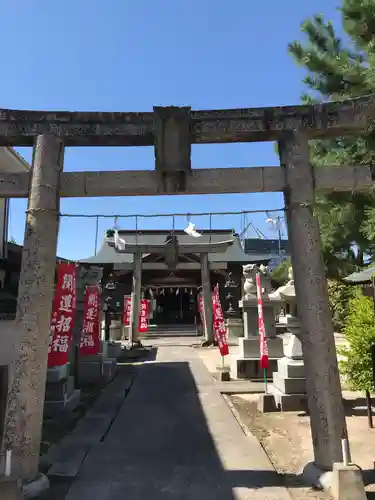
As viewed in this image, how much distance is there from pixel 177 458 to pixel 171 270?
24.5m

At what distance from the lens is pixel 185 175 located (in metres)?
5.91

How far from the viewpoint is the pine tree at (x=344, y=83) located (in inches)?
357

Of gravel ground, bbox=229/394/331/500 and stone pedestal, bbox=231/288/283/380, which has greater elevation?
stone pedestal, bbox=231/288/283/380

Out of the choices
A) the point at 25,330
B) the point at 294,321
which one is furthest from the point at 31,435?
the point at 294,321

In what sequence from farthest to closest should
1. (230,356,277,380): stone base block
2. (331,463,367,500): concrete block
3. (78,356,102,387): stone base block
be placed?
(230,356,277,380): stone base block
(78,356,102,387): stone base block
(331,463,367,500): concrete block

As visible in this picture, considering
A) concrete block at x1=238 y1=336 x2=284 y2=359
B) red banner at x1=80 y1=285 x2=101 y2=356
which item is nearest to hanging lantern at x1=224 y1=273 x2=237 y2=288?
concrete block at x1=238 y1=336 x2=284 y2=359

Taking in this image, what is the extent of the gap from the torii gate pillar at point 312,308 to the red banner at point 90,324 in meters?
7.94

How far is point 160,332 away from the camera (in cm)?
3362

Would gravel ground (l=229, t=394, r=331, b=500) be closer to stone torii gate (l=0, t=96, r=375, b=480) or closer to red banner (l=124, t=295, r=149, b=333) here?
stone torii gate (l=0, t=96, r=375, b=480)

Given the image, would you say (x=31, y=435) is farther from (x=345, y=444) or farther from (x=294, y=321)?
(x=294, y=321)

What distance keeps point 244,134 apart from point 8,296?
6258 millimetres

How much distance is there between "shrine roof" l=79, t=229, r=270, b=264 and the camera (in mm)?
31000

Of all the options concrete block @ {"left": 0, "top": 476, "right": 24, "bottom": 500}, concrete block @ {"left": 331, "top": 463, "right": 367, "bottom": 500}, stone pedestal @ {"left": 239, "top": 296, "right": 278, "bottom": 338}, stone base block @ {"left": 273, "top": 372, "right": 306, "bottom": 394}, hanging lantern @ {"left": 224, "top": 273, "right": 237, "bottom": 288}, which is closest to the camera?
concrete block @ {"left": 0, "top": 476, "right": 24, "bottom": 500}

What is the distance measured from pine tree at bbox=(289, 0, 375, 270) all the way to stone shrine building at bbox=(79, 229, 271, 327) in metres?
15.4
